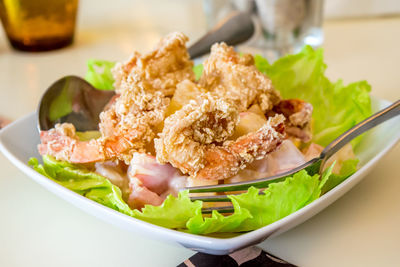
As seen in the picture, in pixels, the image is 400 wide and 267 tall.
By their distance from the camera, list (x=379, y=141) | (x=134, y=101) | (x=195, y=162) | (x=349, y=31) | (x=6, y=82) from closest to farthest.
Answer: (x=195, y=162) → (x=134, y=101) → (x=379, y=141) → (x=6, y=82) → (x=349, y=31)

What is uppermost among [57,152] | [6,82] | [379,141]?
[379,141]

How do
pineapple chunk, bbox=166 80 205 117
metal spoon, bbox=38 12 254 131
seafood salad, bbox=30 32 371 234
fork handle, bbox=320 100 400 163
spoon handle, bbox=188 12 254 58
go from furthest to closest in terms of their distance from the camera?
1. spoon handle, bbox=188 12 254 58
2. metal spoon, bbox=38 12 254 131
3. pineapple chunk, bbox=166 80 205 117
4. fork handle, bbox=320 100 400 163
5. seafood salad, bbox=30 32 371 234

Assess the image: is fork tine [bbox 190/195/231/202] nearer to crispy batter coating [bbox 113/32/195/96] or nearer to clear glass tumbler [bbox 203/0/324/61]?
crispy batter coating [bbox 113/32/195/96]

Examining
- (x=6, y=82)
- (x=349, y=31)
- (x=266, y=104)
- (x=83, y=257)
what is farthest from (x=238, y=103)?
(x=349, y=31)

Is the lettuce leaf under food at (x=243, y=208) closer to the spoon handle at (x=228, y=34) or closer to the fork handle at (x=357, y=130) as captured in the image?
the fork handle at (x=357, y=130)

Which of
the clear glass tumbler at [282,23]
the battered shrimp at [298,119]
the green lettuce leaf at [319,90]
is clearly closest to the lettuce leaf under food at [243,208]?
the battered shrimp at [298,119]

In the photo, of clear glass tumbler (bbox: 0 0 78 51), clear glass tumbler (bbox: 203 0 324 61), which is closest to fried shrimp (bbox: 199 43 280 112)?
clear glass tumbler (bbox: 203 0 324 61)

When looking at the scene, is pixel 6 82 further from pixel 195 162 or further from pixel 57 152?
pixel 195 162
